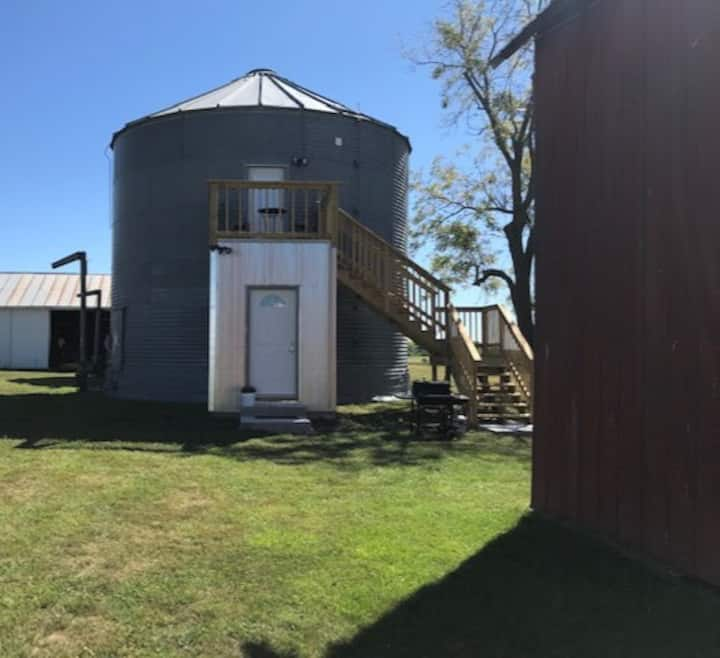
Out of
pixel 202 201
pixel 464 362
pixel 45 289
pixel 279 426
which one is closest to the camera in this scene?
pixel 279 426

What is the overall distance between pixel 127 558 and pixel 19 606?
861mm

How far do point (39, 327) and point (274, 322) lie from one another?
69.7ft

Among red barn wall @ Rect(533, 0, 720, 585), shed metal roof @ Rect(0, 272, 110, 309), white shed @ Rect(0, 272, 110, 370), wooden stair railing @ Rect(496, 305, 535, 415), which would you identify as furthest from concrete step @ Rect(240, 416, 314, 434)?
shed metal roof @ Rect(0, 272, 110, 309)

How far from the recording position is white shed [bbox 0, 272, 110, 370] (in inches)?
1141

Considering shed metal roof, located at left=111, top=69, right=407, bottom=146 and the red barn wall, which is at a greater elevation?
shed metal roof, located at left=111, top=69, right=407, bottom=146

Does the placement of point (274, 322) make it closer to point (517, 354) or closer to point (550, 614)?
point (517, 354)

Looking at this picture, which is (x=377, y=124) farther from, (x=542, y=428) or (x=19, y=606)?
(x=19, y=606)

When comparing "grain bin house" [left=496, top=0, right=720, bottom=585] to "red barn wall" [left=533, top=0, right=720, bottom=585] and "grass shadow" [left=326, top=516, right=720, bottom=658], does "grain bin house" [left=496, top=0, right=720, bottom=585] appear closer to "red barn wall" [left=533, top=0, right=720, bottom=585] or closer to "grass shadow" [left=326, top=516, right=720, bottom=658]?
"red barn wall" [left=533, top=0, right=720, bottom=585]

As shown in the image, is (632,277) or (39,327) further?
(39,327)

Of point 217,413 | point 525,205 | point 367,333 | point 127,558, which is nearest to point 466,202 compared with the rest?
point 525,205

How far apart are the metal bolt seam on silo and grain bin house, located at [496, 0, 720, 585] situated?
899 centimetres

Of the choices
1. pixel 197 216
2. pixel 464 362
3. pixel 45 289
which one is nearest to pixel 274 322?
pixel 464 362

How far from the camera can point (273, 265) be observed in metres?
11.6

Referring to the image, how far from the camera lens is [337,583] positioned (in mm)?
4176
